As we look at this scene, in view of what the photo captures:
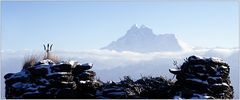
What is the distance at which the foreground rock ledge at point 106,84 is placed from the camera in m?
18.6

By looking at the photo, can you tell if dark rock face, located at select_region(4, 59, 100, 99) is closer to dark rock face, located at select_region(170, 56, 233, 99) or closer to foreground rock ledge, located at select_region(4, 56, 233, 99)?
foreground rock ledge, located at select_region(4, 56, 233, 99)

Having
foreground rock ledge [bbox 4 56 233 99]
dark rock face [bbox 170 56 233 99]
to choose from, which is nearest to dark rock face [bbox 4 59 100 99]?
foreground rock ledge [bbox 4 56 233 99]

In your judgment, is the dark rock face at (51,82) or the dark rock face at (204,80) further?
A: the dark rock face at (204,80)

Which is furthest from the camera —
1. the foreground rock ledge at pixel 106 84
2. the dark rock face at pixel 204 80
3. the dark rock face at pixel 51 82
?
the dark rock face at pixel 204 80

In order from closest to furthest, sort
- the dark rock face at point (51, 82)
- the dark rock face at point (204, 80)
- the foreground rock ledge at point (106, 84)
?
the dark rock face at point (51, 82)
the foreground rock ledge at point (106, 84)
the dark rock face at point (204, 80)

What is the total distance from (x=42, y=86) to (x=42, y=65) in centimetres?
97

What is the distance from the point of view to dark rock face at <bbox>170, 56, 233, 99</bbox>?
19.5m

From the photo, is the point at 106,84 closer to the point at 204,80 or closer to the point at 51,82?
the point at 51,82

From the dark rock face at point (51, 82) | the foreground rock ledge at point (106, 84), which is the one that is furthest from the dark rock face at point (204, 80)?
the dark rock face at point (51, 82)

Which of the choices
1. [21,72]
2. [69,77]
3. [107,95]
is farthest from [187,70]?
[21,72]

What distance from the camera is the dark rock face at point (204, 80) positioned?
19.5 metres

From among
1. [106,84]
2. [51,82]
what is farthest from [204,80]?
[51,82]

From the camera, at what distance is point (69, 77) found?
1905cm

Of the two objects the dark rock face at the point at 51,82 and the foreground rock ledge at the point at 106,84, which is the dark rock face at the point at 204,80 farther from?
the dark rock face at the point at 51,82
